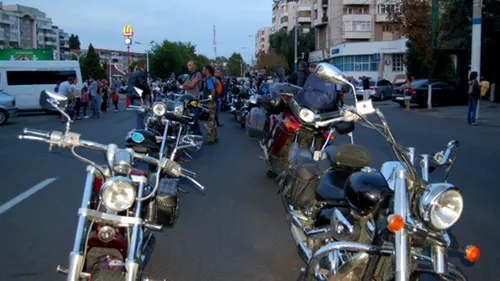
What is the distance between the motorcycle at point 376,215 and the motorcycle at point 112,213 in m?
1.09

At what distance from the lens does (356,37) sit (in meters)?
75.1

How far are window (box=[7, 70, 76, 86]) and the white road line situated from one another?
19513mm

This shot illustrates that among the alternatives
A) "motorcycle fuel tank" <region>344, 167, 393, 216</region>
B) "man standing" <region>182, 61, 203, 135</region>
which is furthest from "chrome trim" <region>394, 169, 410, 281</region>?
"man standing" <region>182, 61, 203, 135</region>

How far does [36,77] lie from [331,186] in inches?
990

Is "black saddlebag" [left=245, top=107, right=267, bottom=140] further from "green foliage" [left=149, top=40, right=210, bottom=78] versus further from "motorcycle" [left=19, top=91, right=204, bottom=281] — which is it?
"green foliage" [left=149, top=40, right=210, bottom=78]

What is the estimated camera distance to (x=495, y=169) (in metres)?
9.15

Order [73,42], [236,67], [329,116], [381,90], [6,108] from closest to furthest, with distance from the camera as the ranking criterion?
[329,116] < [6,108] < [381,90] < [236,67] < [73,42]

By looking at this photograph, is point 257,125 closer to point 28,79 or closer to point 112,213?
point 112,213

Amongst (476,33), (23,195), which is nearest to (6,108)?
(23,195)

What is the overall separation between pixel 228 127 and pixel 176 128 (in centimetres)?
822

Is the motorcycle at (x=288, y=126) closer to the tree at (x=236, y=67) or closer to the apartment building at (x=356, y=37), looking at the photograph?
the apartment building at (x=356, y=37)

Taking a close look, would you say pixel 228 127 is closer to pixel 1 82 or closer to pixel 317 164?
pixel 317 164

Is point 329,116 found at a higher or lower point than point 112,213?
higher

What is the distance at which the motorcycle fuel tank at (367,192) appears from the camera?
10.5 feet
